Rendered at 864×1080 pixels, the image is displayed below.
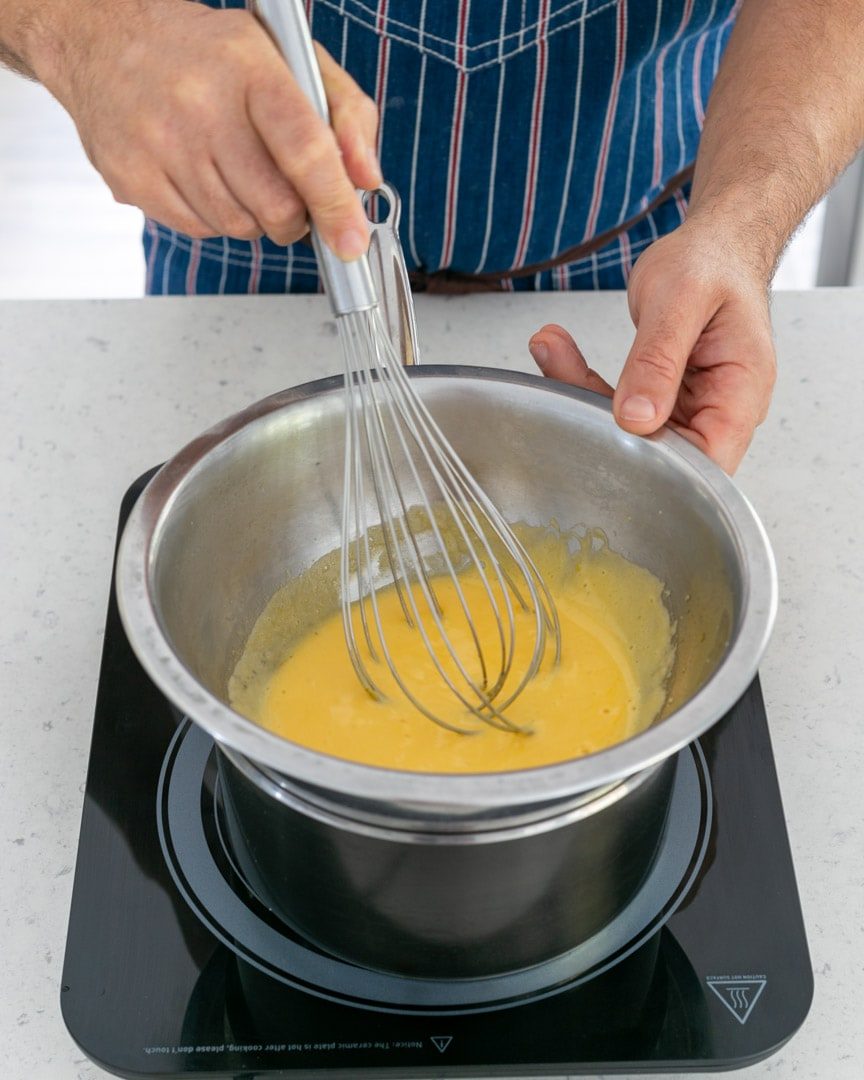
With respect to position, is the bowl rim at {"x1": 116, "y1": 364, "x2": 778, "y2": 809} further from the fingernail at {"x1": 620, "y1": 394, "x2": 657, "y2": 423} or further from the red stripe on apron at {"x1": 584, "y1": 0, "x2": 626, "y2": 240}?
the red stripe on apron at {"x1": 584, "y1": 0, "x2": 626, "y2": 240}

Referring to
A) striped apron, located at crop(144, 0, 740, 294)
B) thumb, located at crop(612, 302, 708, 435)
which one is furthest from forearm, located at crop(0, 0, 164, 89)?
thumb, located at crop(612, 302, 708, 435)

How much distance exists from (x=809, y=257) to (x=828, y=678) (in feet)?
5.55

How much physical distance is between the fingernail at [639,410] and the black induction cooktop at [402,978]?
202mm

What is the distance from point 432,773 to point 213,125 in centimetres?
36

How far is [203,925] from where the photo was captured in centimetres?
60

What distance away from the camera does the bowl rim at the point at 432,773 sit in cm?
43

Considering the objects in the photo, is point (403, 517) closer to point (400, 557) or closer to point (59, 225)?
point (400, 557)

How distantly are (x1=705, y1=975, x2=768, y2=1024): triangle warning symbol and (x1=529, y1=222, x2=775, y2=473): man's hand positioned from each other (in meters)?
0.27

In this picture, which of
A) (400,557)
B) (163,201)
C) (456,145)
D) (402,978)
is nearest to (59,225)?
(456,145)

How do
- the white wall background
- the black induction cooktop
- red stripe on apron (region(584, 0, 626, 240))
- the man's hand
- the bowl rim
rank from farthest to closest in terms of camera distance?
the white wall background → red stripe on apron (region(584, 0, 626, 240)) → the man's hand → the black induction cooktop → the bowl rim

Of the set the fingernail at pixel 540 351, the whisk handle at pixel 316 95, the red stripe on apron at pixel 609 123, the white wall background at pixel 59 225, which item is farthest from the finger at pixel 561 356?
the white wall background at pixel 59 225

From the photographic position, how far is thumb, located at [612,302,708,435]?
625mm

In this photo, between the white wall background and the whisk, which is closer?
the whisk

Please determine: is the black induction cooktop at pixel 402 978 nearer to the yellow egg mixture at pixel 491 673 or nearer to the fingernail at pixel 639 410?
the yellow egg mixture at pixel 491 673
